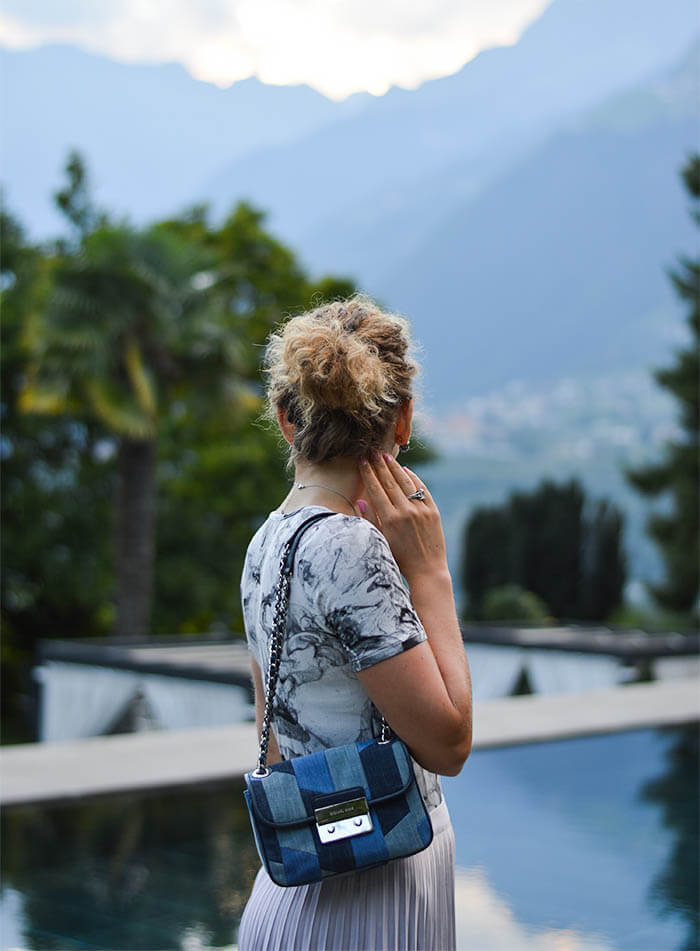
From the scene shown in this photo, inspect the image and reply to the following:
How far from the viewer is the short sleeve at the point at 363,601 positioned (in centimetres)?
153

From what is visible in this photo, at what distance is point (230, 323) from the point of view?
772 inches

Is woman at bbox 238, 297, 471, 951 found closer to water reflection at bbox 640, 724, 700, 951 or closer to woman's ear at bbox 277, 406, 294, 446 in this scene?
woman's ear at bbox 277, 406, 294, 446

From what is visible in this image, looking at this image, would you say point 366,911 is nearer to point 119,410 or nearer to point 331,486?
point 331,486

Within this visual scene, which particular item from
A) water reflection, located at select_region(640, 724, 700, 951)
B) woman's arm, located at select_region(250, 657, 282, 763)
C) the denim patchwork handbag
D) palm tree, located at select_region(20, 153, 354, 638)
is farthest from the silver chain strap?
palm tree, located at select_region(20, 153, 354, 638)

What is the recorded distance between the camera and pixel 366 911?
1.67 m

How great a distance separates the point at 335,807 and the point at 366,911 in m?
0.20

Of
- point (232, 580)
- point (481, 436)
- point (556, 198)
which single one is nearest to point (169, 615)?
point (232, 580)

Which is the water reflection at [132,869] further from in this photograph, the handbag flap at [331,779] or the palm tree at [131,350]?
the palm tree at [131,350]

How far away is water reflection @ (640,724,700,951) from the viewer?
4.13 m

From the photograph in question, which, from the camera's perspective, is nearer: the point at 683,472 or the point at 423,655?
the point at 423,655

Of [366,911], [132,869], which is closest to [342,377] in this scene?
[366,911]

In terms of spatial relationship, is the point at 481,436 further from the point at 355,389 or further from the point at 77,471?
the point at 355,389

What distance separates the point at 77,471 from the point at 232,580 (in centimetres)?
412

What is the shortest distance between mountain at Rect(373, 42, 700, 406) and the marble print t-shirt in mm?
151721
